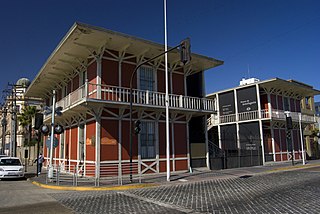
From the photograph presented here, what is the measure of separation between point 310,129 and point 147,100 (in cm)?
3150

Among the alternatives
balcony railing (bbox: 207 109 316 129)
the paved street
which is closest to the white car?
the paved street

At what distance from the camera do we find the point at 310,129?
3775 cm

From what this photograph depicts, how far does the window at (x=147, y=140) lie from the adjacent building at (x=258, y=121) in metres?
7.33

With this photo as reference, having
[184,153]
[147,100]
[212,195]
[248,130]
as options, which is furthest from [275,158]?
[212,195]

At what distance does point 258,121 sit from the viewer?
88.5 feet

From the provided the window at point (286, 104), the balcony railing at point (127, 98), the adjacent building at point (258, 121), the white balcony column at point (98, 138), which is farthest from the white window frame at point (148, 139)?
the window at point (286, 104)

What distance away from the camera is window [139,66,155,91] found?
1762 centimetres

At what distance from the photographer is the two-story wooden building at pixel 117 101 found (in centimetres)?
1495

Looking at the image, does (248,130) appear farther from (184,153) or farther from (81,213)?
(81,213)

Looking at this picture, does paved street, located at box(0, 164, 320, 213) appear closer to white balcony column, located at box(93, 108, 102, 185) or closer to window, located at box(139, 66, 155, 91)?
white balcony column, located at box(93, 108, 102, 185)

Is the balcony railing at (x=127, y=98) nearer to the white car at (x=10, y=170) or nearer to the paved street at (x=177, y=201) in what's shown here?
the white car at (x=10, y=170)

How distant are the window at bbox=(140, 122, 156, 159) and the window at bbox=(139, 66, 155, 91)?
251 cm

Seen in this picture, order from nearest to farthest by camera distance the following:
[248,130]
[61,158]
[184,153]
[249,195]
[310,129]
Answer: [249,195]
[184,153]
[61,158]
[248,130]
[310,129]

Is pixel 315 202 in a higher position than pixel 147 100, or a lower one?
lower
